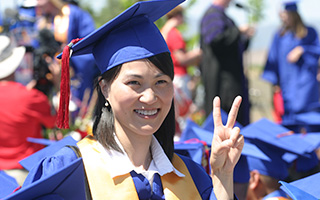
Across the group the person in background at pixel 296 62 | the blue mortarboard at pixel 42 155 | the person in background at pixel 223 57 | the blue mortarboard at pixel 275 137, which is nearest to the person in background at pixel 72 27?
the person in background at pixel 223 57

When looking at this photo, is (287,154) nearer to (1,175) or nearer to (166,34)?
(1,175)

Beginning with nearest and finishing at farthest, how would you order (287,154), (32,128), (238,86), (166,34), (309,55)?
(287,154) < (32,128) < (238,86) < (166,34) < (309,55)

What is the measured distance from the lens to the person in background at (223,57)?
189 inches

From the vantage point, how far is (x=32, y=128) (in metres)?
3.68

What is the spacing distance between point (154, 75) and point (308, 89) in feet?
15.4

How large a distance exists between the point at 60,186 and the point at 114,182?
33cm

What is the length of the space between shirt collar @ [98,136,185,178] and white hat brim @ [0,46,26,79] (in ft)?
6.08

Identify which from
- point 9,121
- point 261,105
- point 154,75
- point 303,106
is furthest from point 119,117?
point 261,105

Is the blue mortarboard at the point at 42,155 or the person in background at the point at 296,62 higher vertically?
the blue mortarboard at the point at 42,155

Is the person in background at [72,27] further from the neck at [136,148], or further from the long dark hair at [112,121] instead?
the neck at [136,148]

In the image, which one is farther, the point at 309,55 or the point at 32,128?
the point at 309,55

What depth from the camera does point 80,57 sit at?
5750mm

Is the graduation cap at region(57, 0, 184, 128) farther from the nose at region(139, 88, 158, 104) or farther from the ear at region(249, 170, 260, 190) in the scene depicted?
the ear at region(249, 170, 260, 190)

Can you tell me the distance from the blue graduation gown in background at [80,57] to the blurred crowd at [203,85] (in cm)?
1
